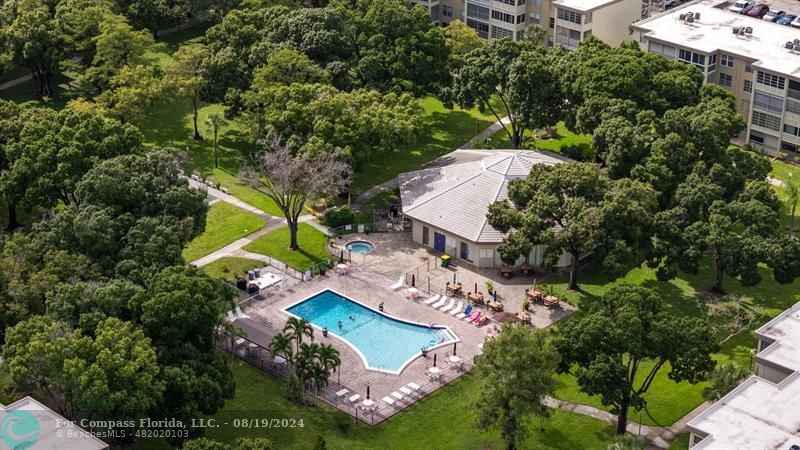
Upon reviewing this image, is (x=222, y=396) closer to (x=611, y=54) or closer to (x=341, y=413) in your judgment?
(x=341, y=413)

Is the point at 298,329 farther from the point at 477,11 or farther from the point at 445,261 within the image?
the point at 477,11

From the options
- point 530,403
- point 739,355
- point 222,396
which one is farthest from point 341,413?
point 739,355

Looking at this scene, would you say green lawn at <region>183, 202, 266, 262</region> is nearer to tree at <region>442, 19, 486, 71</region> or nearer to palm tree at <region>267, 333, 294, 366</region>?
palm tree at <region>267, 333, 294, 366</region>

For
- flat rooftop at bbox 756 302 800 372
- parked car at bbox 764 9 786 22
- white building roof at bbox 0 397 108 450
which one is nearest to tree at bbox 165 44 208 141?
white building roof at bbox 0 397 108 450

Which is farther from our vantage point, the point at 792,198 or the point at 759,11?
the point at 759,11

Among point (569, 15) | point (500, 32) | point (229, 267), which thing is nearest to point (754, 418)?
point (229, 267)
